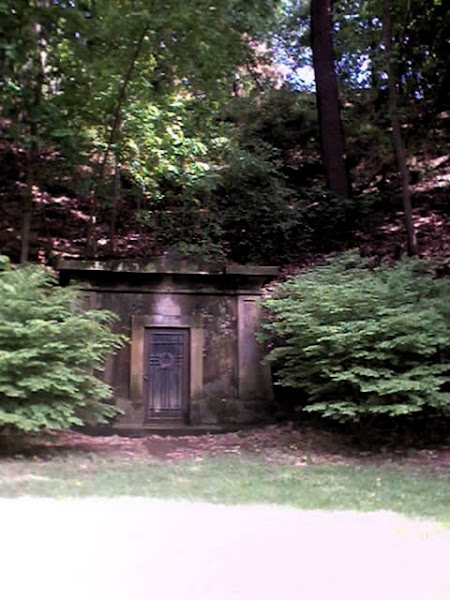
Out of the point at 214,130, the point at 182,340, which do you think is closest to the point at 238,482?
the point at 182,340

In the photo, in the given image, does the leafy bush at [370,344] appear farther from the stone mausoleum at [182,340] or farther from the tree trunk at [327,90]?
the tree trunk at [327,90]

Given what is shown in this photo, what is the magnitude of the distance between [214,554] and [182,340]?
23.3 ft

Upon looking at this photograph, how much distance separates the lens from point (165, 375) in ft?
34.8

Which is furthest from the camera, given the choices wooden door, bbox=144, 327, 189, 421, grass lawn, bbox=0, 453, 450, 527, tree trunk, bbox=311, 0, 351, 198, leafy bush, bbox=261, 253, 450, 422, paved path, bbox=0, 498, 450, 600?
tree trunk, bbox=311, 0, 351, 198

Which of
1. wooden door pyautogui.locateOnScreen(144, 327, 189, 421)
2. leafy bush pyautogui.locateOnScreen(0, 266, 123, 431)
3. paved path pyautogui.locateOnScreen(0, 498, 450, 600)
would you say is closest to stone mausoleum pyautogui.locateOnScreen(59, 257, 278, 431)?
wooden door pyautogui.locateOnScreen(144, 327, 189, 421)

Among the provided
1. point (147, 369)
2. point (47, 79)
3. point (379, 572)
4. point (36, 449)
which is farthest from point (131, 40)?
point (379, 572)

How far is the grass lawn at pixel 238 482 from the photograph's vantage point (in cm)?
567

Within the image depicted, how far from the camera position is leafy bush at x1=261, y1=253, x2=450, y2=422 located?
324 inches

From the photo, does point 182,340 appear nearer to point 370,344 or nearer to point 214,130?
point 370,344

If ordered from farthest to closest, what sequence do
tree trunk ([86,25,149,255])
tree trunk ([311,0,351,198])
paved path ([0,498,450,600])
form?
tree trunk ([311,0,351,198]) → tree trunk ([86,25,149,255]) → paved path ([0,498,450,600])

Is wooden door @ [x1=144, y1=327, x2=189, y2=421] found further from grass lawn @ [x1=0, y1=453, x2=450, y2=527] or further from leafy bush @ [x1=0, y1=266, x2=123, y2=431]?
grass lawn @ [x1=0, y1=453, x2=450, y2=527]

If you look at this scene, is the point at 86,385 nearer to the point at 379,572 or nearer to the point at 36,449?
the point at 36,449

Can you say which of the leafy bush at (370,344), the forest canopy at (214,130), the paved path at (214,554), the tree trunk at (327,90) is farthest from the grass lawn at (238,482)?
the tree trunk at (327,90)

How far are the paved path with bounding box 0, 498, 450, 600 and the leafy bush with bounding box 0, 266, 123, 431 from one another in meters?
2.50
